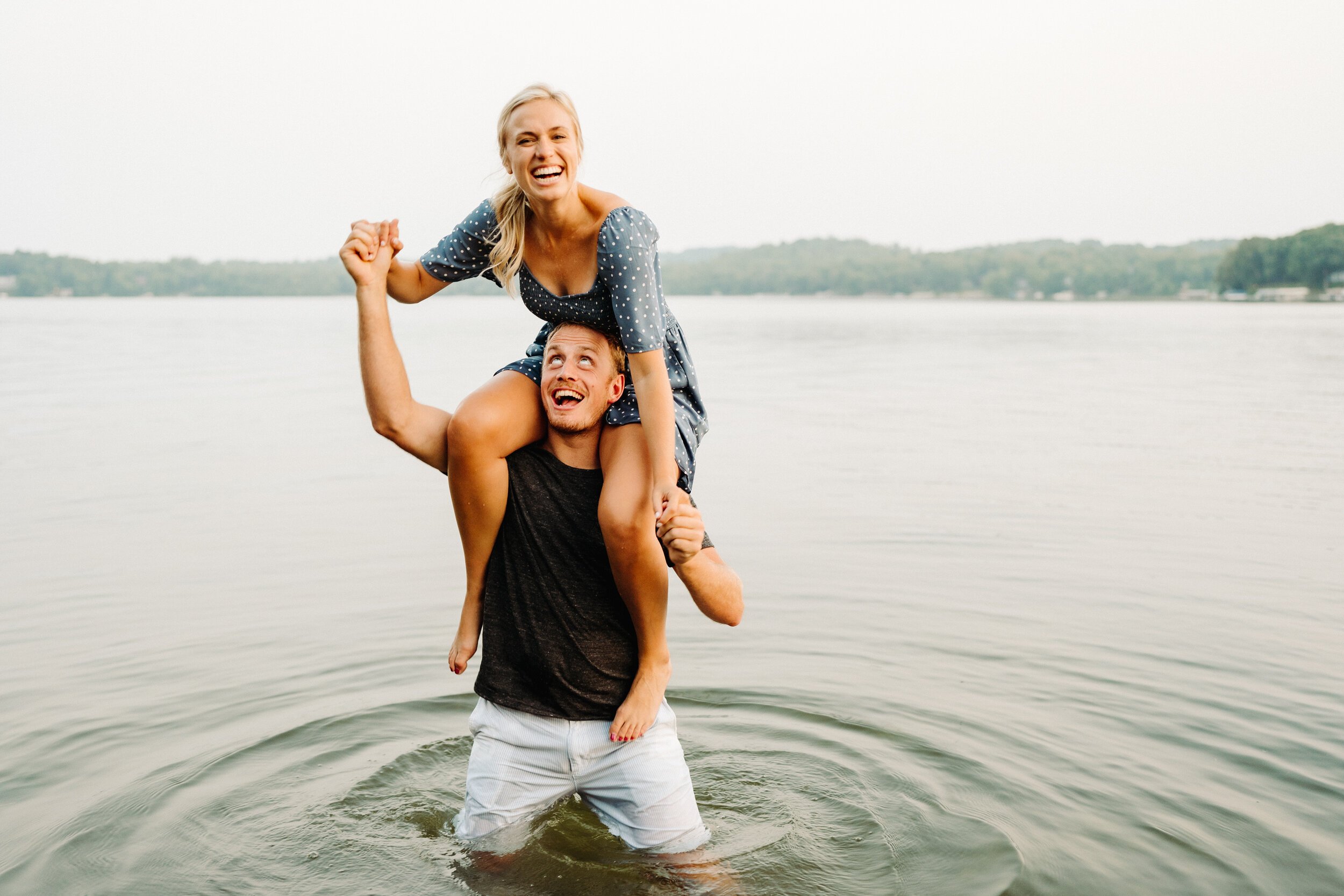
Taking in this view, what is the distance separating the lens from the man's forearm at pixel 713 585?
3379mm

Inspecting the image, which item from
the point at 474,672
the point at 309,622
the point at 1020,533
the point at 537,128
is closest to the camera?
the point at 537,128

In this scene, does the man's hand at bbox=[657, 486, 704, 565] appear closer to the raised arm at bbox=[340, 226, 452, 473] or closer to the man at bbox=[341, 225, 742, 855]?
the man at bbox=[341, 225, 742, 855]

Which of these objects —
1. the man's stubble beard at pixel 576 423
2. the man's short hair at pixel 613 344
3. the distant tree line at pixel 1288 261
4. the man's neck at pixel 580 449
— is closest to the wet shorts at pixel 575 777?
the man's neck at pixel 580 449

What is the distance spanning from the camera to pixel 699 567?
339 cm

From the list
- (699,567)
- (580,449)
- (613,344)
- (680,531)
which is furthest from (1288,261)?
(680,531)

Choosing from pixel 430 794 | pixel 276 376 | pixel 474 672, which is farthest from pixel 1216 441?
pixel 276 376

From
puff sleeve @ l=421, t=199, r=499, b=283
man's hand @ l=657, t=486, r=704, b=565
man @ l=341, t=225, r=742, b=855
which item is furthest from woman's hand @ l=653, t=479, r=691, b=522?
puff sleeve @ l=421, t=199, r=499, b=283

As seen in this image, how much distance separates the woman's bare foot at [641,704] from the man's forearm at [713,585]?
0.26 m

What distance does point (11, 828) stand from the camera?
4.09 metres

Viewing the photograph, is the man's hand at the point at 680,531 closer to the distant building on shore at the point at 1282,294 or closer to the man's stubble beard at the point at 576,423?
the man's stubble beard at the point at 576,423

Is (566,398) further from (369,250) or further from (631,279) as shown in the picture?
(369,250)

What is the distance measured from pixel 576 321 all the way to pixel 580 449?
1.36ft

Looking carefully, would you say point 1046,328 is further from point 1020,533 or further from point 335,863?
point 335,863

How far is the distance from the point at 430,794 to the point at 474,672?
1.56 metres
